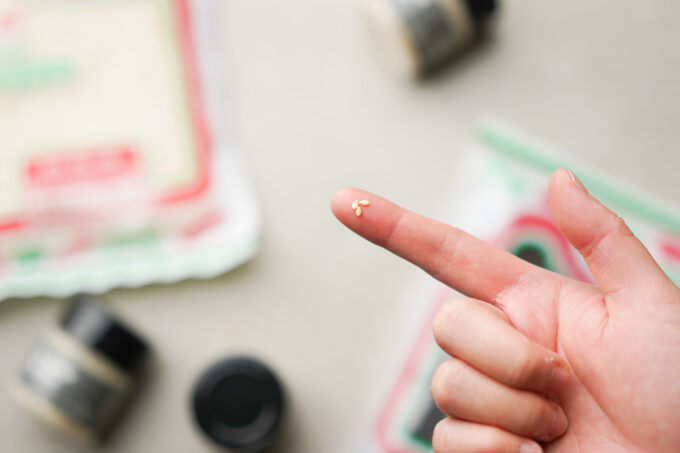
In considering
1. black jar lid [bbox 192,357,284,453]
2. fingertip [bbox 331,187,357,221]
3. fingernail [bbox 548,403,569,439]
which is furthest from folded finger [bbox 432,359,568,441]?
black jar lid [bbox 192,357,284,453]

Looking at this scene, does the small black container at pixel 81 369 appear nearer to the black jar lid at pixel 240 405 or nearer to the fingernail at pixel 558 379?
the black jar lid at pixel 240 405

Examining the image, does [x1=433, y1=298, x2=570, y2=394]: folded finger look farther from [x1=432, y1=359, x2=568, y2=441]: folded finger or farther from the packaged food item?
the packaged food item

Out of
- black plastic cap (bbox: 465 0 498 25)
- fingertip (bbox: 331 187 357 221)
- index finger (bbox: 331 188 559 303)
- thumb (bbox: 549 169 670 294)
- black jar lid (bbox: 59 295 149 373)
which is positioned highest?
black plastic cap (bbox: 465 0 498 25)

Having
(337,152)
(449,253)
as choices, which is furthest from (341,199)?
(337,152)

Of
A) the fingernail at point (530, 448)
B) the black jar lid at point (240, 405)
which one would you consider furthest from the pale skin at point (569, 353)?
the black jar lid at point (240, 405)

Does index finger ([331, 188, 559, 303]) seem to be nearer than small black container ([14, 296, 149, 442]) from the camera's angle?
Yes

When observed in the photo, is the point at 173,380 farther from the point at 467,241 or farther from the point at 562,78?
the point at 562,78
